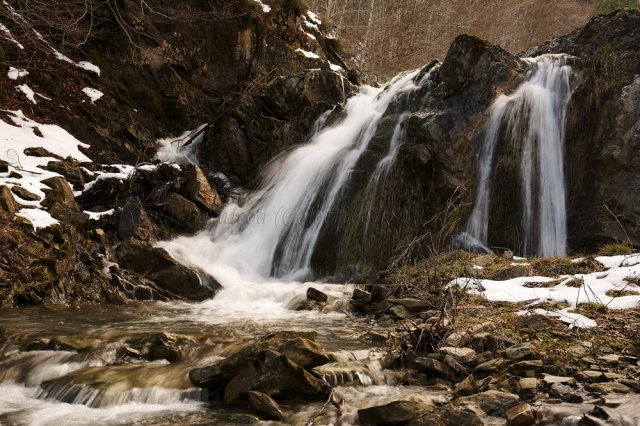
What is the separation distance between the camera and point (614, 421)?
2826 millimetres

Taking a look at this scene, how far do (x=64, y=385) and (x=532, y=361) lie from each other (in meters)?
3.62

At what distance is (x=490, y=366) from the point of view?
3.97 m

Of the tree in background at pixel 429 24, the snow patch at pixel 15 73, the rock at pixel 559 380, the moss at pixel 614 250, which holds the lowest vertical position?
the rock at pixel 559 380

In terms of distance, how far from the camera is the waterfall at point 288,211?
960cm

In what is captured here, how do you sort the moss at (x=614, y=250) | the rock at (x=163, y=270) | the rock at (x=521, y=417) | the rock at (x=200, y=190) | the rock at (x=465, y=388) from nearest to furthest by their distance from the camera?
1. the rock at (x=521, y=417)
2. the rock at (x=465, y=388)
3. the moss at (x=614, y=250)
4. the rock at (x=163, y=270)
5. the rock at (x=200, y=190)

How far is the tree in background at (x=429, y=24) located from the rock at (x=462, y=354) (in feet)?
70.5

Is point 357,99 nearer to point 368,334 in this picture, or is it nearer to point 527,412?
point 368,334

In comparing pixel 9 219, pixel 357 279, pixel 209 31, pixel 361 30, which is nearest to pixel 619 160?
pixel 357 279

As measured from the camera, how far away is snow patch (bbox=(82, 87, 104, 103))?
12910 mm

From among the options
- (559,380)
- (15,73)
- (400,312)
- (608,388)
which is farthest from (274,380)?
(15,73)

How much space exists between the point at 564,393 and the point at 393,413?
1176mm

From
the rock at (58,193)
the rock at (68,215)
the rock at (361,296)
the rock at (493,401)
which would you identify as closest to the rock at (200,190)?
the rock at (58,193)

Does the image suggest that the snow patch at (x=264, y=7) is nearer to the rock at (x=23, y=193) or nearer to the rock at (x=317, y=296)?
the rock at (x=23, y=193)

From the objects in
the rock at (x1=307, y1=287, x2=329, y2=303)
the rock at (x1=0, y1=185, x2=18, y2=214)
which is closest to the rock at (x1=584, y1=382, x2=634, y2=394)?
the rock at (x1=307, y1=287, x2=329, y2=303)
